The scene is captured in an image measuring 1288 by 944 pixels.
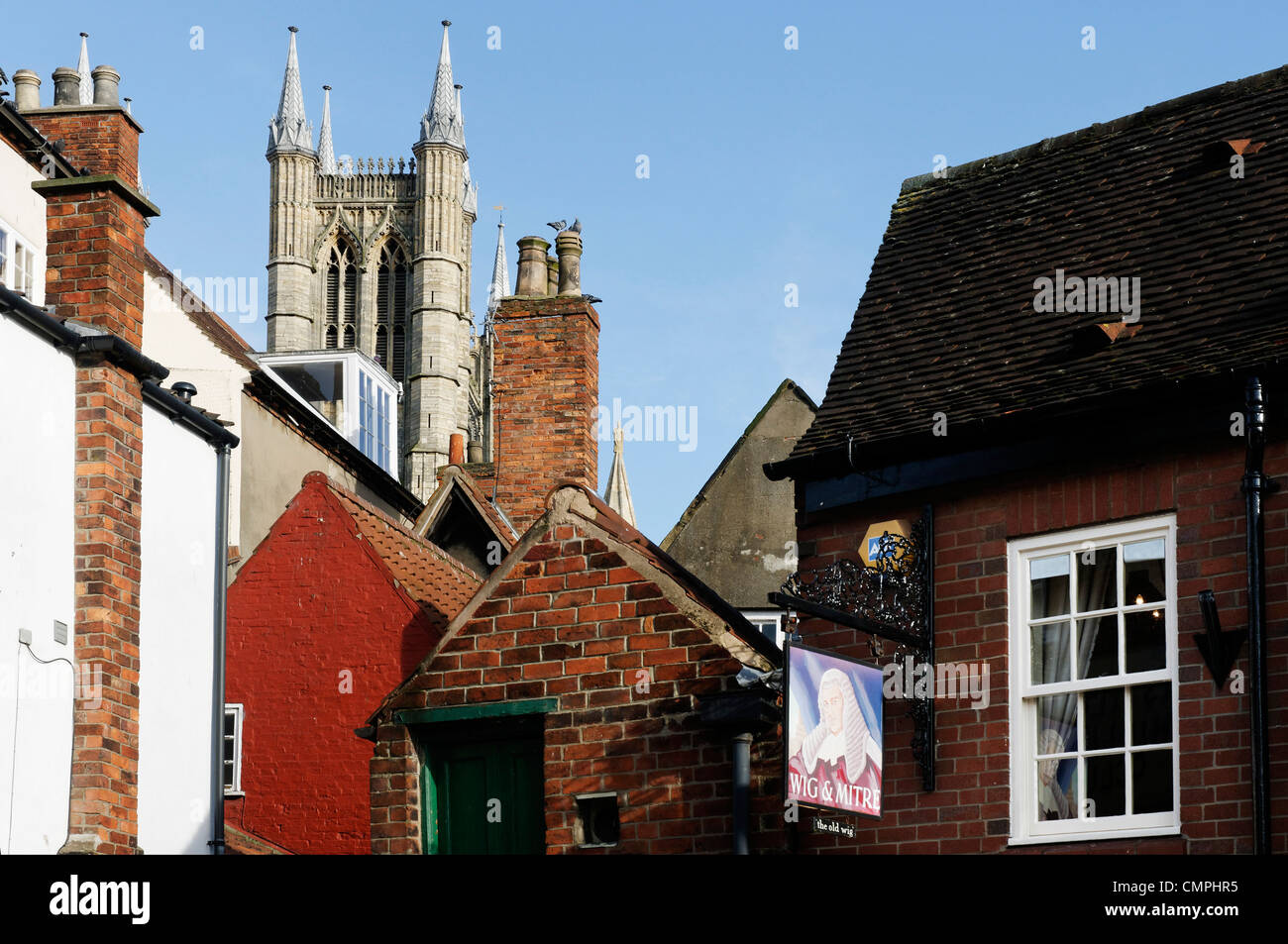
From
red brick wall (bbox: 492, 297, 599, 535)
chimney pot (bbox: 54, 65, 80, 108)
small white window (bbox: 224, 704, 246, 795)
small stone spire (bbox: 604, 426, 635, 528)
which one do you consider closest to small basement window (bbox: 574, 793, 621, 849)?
small white window (bbox: 224, 704, 246, 795)

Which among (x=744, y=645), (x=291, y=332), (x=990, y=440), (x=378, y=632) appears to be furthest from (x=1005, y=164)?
(x=291, y=332)

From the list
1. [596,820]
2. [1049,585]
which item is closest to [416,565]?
[596,820]

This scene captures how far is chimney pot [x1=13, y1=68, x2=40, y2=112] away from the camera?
26859 mm

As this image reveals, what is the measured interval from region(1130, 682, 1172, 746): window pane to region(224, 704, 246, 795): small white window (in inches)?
392

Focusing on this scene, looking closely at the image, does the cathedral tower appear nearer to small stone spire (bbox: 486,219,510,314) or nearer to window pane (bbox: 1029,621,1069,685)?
small stone spire (bbox: 486,219,510,314)

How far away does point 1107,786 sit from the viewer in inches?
444

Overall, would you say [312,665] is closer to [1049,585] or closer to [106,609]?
[106,609]

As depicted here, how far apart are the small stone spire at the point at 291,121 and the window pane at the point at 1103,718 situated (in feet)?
294

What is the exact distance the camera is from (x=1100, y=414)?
38.4ft

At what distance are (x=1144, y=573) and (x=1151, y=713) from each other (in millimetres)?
863

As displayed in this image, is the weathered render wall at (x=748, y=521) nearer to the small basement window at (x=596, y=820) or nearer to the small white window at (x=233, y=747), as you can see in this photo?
the small white window at (x=233, y=747)
